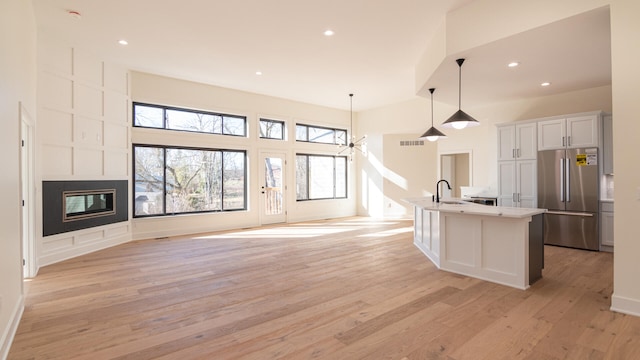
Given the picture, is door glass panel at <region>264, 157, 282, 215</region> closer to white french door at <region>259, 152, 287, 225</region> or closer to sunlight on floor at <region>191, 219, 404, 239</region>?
white french door at <region>259, 152, 287, 225</region>

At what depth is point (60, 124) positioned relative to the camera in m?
5.09

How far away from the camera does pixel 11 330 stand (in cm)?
262

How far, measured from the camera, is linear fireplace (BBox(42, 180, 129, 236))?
193 inches

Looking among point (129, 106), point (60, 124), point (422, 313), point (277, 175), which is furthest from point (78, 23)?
point (422, 313)

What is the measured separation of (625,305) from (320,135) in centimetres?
780

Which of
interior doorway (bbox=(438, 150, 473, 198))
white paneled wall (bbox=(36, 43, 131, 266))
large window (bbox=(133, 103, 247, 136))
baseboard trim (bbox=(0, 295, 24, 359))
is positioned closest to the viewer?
baseboard trim (bbox=(0, 295, 24, 359))

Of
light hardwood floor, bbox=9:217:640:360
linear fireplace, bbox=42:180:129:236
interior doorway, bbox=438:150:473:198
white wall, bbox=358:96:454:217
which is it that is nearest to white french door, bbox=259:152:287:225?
white wall, bbox=358:96:454:217

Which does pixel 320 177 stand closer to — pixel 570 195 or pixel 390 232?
pixel 390 232

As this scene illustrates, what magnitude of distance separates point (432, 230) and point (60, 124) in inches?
242

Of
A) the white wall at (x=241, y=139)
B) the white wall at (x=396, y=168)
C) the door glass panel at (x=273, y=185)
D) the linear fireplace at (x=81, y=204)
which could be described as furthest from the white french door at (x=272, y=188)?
the linear fireplace at (x=81, y=204)

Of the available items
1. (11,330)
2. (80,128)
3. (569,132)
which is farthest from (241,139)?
(569,132)

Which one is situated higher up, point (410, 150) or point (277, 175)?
point (410, 150)

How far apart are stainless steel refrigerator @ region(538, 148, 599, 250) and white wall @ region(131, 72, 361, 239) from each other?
5090 mm

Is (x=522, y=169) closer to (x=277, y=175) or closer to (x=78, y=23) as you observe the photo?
(x=277, y=175)
